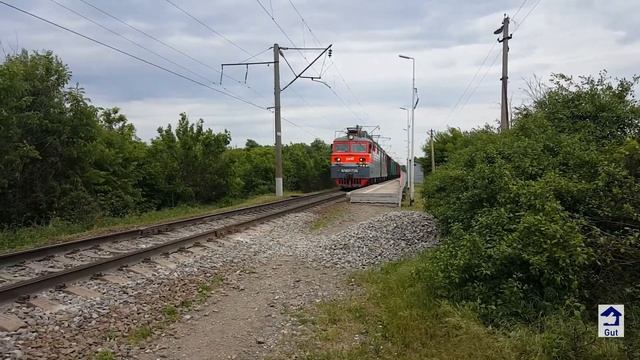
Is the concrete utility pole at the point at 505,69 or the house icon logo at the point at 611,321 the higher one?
the concrete utility pole at the point at 505,69

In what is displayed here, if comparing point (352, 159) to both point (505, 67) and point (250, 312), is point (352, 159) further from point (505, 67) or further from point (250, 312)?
point (250, 312)

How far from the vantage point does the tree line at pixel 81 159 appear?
56.1ft

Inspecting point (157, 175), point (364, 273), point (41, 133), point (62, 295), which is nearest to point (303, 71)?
point (157, 175)

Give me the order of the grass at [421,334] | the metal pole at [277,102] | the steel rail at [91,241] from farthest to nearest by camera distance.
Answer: the metal pole at [277,102] < the steel rail at [91,241] < the grass at [421,334]

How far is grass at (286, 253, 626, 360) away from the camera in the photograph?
4602 millimetres

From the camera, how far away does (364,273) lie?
864 cm

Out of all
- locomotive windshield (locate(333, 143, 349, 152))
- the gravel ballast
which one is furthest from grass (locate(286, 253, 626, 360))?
locomotive windshield (locate(333, 143, 349, 152))

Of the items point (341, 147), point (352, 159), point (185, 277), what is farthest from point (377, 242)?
point (341, 147)

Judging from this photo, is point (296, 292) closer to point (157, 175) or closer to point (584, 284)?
point (584, 284)

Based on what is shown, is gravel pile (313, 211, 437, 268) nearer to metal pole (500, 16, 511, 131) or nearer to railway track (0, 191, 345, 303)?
railway track (0, 191, 345, 303)

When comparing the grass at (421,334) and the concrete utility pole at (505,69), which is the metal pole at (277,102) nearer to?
the concrete utility pole at (505,69)

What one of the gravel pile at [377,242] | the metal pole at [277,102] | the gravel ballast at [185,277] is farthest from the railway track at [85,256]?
the metal pole at [277,102]

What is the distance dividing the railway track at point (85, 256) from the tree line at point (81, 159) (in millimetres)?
6825

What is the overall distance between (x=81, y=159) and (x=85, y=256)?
12177 millimetres
